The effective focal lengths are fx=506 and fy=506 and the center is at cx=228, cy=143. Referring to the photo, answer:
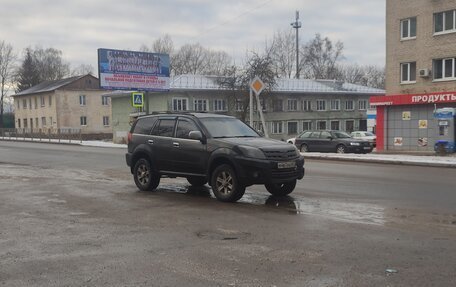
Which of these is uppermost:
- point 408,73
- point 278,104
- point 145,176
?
point 408,73

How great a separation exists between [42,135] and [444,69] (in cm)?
4310

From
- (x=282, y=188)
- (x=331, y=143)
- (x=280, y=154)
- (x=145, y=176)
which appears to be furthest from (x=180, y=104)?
(x=280, y=154)

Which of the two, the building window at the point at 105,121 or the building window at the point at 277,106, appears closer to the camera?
the building window at the point at 277,106

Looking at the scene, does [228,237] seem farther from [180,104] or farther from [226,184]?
[180,104]

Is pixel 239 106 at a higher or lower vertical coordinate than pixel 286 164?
higher

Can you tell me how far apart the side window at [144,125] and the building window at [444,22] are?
22.3 m

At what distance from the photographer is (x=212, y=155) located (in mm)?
10195

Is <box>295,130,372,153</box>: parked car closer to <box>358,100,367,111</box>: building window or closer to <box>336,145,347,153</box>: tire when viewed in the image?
<box>336,145,347,153</box>: tire

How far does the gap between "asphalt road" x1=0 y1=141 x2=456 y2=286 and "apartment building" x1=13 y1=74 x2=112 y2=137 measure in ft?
191

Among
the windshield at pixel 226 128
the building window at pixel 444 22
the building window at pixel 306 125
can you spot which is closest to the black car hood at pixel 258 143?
the windshield at pixel 226 128

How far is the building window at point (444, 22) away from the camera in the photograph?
28234mm

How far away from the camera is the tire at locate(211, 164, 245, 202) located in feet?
32.4

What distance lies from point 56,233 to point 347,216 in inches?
183

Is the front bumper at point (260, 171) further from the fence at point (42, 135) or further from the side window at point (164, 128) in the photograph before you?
the fence at point (42, 135)
